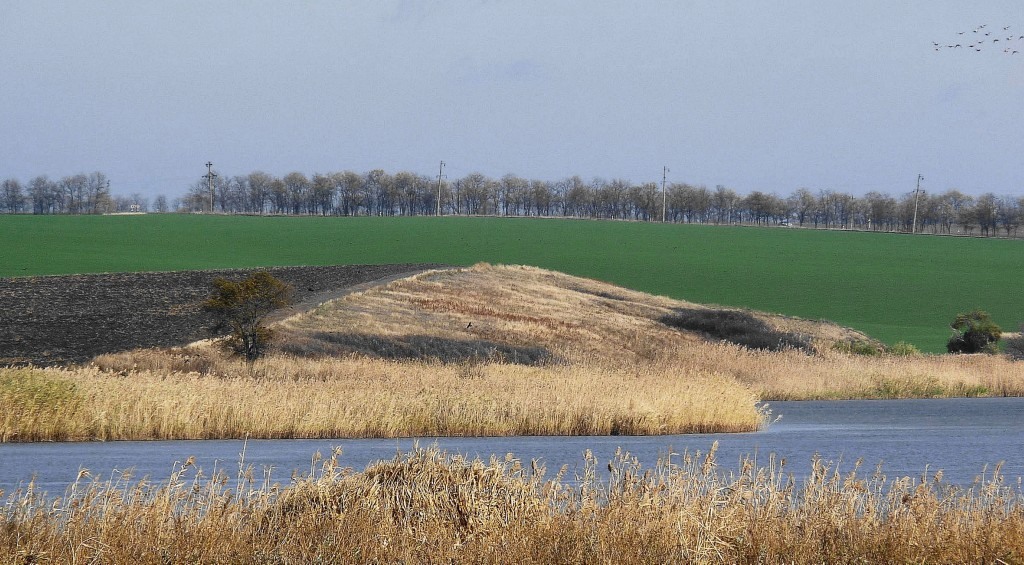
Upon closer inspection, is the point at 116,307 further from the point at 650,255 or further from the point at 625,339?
the point at 650,255

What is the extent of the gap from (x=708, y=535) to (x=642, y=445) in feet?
54.6

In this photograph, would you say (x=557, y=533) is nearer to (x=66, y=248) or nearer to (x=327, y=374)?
(x=327, y=374)

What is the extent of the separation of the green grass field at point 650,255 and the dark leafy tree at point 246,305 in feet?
137

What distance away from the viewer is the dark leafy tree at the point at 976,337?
61.5 meters

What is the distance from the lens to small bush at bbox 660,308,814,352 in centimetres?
5591

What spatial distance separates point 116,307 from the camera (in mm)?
55938

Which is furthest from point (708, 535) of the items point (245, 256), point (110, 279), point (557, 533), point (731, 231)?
point (731, 231)

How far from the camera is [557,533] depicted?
1154 centimetres

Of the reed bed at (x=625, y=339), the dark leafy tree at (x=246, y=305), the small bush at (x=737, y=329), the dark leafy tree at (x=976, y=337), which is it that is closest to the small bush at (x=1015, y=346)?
the dark leafy tree at (x=976, y=337)

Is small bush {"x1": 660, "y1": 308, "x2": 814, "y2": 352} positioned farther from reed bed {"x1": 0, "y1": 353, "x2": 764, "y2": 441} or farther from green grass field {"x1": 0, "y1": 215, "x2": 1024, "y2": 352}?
reed bed {"x1": 0, "y1": 353, "x2": 764, "y2": 441}

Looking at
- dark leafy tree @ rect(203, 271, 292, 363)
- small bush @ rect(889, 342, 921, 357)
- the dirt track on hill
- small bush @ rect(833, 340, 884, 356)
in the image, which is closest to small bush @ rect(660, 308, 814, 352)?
small bush @ rect(833, 340, 884, 356)

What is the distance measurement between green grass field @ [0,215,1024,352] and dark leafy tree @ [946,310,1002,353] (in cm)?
172

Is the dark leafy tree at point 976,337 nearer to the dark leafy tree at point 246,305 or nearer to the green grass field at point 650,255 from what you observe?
the green grass field at point 650,255

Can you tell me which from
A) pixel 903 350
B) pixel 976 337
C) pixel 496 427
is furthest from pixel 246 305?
pixel 976 337
